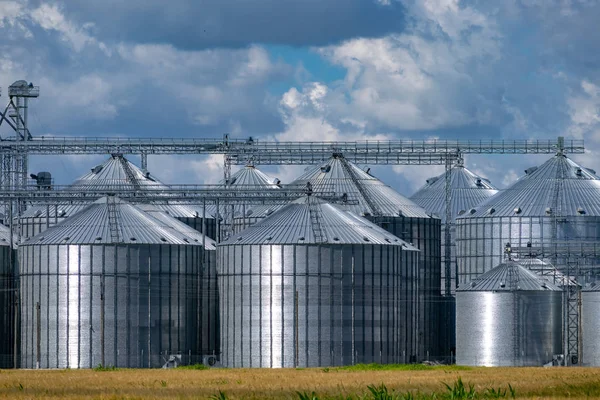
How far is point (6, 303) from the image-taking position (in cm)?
13138

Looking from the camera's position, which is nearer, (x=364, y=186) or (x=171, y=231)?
(x=171, y=231)

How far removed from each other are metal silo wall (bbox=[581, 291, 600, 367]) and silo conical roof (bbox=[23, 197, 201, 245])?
1213 inches

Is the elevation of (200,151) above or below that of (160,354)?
above

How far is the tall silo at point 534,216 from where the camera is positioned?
14700 centimetres

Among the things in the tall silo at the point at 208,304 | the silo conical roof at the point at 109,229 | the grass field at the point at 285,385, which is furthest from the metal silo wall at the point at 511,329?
the silo conical roof at the point at 109,229

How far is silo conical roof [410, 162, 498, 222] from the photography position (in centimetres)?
17012

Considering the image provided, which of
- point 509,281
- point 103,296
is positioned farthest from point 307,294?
point 509,281

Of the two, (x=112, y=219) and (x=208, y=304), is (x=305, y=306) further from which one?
(x=112, y=219)

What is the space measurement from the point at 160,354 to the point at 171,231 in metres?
10.7

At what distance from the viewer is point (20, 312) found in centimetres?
12938

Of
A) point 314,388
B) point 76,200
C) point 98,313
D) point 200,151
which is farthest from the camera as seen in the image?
point 200,151

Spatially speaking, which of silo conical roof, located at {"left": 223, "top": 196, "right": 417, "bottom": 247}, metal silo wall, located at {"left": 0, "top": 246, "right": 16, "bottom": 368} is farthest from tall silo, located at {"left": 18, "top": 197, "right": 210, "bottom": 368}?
silo conical roof, located at {"left": 223, "top": 196, "right": 417, "bottom": 247}

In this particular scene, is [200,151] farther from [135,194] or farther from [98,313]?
[98,313]

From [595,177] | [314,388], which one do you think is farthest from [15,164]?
[314,388]
